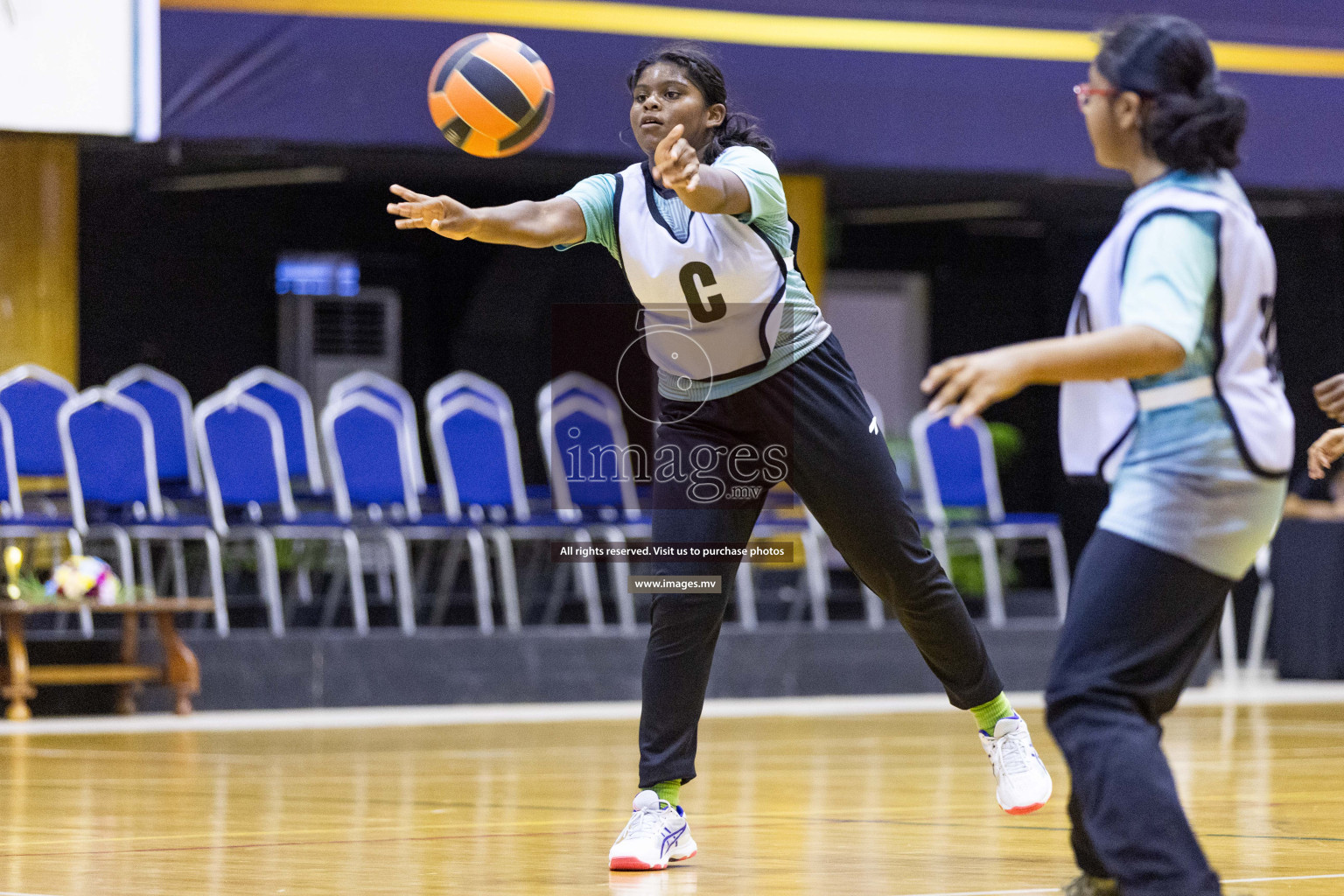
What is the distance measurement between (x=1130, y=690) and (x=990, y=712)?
1317 mm

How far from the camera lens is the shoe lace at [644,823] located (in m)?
3.59

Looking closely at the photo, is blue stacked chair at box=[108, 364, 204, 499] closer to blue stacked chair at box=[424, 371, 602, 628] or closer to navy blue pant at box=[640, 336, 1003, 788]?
blue stacked chair at box=[424, 371, 602, 628]

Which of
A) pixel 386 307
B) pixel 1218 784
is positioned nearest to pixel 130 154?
pixel 386 307

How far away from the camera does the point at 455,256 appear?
15016 mm

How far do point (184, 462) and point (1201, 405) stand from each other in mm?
7177

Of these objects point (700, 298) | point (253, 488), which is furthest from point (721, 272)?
point (253, 488)

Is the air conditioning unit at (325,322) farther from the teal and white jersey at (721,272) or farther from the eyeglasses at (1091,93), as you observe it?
the eyeglasses at (1091,93)

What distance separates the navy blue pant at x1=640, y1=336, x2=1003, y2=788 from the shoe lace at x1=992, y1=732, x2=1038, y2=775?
25cm

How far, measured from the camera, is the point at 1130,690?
2535 millimetres

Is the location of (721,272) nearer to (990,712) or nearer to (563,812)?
(990,712)

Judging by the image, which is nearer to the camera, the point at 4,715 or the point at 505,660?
the point at 4,715

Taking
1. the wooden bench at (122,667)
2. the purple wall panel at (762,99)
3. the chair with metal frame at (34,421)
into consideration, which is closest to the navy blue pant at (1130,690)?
the wooden bench at (122,667)

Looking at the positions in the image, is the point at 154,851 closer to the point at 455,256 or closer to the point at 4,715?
the point at 4,715

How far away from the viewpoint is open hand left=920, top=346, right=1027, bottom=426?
227cm
